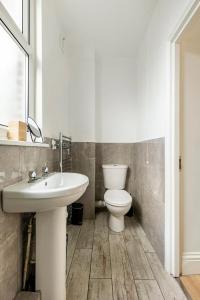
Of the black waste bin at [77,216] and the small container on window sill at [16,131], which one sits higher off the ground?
the small container on window sill at [16,131]

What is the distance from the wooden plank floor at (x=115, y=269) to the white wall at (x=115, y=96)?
1.45 metres

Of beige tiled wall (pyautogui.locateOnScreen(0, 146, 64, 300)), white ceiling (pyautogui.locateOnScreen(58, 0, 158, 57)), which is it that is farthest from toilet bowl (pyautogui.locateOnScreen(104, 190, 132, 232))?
white ceiling (pyautogui.locateOnScreen(58, 0, 158, 57))

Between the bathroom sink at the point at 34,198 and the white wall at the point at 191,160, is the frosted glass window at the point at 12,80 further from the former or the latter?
the white wall at the point at 191,160

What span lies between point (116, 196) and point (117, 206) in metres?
0.21

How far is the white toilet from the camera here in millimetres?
2086

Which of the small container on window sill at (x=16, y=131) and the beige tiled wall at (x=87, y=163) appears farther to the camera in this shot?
the beige tiled wall at (x=87, y=163)

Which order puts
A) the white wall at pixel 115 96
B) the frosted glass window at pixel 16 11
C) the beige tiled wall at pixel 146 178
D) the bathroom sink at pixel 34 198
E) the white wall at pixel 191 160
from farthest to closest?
the white wall at pixel 115 96 < the beige tiled wall at pixel 146 178 < the white wall at pixel 191 160 < the frosted glass window at pixel 16 11 < the bathroom sink at pixel 34 198

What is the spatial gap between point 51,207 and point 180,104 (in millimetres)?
1248

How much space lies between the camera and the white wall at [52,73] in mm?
1700

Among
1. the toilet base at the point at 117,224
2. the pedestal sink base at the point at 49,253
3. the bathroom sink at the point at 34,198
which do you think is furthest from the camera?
the toilet base at the point at 117,224

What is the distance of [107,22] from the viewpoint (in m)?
2.16

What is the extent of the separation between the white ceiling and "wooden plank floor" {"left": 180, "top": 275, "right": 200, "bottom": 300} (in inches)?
96.1

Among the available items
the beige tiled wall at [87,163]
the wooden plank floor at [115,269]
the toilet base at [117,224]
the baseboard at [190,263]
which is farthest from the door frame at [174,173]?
the beige tiled wall at [87,163]

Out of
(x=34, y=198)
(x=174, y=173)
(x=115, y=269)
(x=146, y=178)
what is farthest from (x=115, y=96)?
(x=34, y=198)
